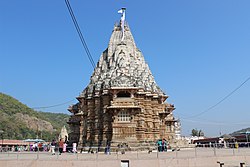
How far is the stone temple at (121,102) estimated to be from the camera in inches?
1214

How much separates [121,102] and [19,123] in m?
104

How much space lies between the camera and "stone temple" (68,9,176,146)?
30.8m

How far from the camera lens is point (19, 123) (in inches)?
4707

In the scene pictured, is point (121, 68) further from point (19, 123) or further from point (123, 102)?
point (19, 123)

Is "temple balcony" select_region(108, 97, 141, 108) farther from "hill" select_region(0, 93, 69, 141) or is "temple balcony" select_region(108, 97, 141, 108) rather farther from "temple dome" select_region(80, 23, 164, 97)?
"hill" select_region(0, 93, 69, 141)

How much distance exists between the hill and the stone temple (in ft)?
244

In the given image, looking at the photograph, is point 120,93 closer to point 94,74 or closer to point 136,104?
point 136,104

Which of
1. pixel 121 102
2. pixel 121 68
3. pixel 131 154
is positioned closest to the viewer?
pixel 131 154

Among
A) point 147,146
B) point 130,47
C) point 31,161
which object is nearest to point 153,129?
point 147,146

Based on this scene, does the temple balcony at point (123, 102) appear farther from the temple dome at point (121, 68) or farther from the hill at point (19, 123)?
the hill at point (19, 123)

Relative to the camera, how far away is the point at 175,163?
16.3 m

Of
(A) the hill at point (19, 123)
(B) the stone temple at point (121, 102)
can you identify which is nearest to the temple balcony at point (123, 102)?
(B) the stone temple at point (121, 102)

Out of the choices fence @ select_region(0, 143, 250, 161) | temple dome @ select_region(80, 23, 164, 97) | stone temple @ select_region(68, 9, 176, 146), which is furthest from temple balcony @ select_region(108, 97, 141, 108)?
fence @ select_region(0, 143, 250, 161)

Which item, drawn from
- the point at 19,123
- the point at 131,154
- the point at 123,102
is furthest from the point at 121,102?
the point at 19,123
